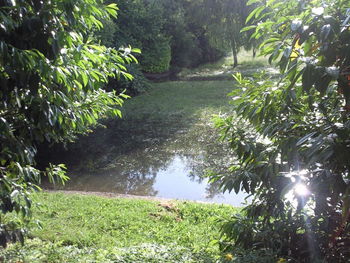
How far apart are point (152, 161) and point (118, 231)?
516cm

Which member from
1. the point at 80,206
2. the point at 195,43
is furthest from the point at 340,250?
the point at 195,43

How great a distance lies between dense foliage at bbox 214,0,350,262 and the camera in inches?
64.6

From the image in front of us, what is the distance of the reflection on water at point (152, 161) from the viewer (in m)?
8.68

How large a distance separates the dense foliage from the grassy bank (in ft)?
2.06

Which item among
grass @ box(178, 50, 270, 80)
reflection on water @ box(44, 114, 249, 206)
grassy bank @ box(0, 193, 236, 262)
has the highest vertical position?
grass @ box(178, 50, 270, 80)

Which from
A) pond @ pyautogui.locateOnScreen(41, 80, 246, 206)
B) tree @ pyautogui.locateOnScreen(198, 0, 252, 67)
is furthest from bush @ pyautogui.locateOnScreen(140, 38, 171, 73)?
pond @ pyautogui.locateOnScreen(41, 80, 246, 206)

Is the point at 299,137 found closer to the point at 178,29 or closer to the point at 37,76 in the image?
the point at 37,76

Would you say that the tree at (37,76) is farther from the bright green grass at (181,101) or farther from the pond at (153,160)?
the bright green grass at (181,101)

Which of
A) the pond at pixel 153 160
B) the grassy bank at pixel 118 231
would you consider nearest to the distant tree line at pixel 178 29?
the pond at pixel 153 160

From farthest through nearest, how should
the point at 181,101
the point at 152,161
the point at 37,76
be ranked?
1. the point at 181,101
2. the point at 152,161
3. the point at 37,76

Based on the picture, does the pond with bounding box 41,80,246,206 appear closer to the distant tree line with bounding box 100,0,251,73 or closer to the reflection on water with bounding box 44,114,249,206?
the reflection on water with bounding box 44,114,249,206

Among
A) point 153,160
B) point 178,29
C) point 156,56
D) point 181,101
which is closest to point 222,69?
point 178,29

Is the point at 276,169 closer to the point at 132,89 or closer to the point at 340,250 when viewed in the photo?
the point at 340,250

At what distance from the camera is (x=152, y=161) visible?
1059 centimetres
